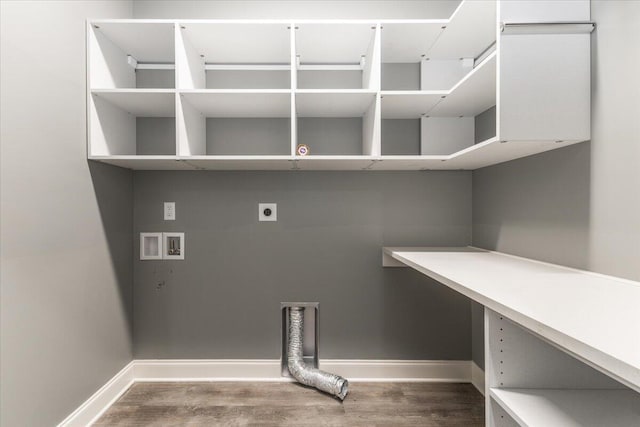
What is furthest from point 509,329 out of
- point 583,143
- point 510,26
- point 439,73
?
point 439,73

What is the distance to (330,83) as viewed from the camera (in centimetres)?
225

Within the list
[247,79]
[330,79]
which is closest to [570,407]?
[330,79]

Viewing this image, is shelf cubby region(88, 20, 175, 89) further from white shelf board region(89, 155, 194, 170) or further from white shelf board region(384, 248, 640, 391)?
white shelf board region(384, 248, 640, 391)

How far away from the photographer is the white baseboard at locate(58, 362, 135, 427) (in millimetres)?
1689

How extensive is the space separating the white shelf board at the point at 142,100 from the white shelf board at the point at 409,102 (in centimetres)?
115

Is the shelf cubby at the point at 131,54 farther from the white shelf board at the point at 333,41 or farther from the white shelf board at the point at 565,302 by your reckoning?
the white shelf board at the point at 565,302

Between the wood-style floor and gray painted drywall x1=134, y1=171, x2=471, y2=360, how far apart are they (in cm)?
20

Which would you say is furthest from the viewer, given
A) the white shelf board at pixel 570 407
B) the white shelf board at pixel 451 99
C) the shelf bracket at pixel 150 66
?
the shelf bracket at pixel 150 66

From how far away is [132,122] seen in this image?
221cm

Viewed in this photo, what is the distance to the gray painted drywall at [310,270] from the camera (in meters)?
2.27

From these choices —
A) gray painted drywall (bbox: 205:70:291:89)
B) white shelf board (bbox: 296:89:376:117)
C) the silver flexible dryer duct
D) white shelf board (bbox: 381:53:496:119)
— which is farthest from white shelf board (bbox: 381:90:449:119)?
the silver flexible dryer duct

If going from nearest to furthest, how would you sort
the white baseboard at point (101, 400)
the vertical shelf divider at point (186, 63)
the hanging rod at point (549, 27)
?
the hanging rod at point (549, 27)
the white baseboard at point (101, 400)
the vertical shelf divider at point (186, 63)

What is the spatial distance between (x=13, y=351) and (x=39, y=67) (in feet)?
A: 3.80

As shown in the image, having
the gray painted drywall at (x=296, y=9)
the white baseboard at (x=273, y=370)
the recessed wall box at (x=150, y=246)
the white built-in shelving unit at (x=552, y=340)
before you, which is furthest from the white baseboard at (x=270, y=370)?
the gray painted drywall at (x=296, y=9)
